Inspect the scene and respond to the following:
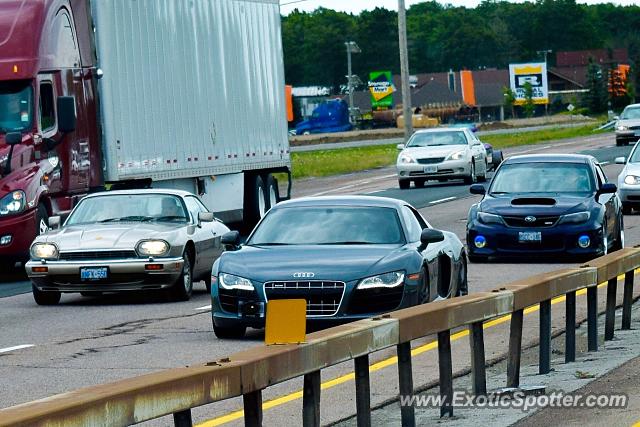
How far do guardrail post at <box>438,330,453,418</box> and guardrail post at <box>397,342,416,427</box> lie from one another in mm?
420

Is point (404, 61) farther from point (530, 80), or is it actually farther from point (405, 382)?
point (530, 80)

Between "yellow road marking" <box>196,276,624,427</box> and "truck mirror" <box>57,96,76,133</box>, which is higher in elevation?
"truck mirror" <box>57,96,76,133</box>

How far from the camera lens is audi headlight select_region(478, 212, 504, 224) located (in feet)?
74.2

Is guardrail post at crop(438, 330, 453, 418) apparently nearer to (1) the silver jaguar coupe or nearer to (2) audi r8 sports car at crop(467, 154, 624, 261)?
(1) the silver jaguar coupe

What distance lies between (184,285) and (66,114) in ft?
17.3

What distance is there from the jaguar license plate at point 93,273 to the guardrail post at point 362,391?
966cm

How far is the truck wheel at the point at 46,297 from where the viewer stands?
18.6 meters

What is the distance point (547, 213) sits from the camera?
22.3 metres

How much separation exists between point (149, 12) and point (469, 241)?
7.37 meters

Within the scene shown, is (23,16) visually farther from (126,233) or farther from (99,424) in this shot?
(99,424)

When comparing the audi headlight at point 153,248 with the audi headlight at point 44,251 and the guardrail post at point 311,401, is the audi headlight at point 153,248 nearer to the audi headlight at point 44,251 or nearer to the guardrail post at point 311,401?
the audi headlight at point 44,251

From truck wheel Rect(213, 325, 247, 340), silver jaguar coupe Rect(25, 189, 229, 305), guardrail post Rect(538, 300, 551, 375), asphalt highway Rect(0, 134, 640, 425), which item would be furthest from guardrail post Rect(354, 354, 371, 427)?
silver jaguar coupe Rect(25, 189, 229, 305)

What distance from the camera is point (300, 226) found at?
1512 centimetres

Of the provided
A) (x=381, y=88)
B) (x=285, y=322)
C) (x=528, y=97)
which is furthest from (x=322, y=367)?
(x=528, y=97)
